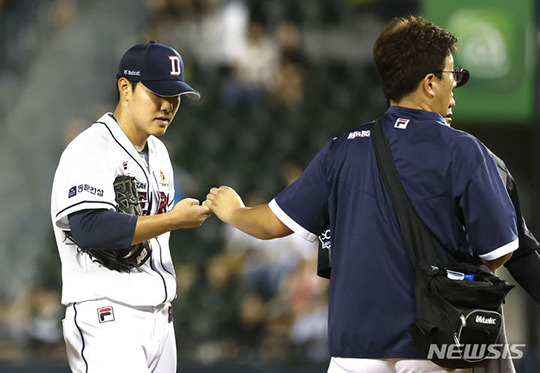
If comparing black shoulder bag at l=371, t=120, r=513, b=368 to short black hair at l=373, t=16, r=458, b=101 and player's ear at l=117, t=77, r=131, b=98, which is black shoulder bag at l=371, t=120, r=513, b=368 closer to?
short black hair at l=373, t=16, r=458, b=101

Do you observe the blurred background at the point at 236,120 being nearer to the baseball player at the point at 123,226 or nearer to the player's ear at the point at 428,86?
the baseball player at the point at 123,226

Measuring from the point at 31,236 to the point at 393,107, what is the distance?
615 centimetres

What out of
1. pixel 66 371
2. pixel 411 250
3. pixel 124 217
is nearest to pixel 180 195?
pixel 66 371

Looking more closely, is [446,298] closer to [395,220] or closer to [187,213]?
[395,220]

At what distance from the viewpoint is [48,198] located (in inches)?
330

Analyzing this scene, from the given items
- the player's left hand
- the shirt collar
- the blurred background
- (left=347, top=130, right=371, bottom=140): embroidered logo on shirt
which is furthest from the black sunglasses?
the blurred background

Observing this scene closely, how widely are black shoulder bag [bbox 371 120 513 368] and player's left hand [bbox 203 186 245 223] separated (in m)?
0.79

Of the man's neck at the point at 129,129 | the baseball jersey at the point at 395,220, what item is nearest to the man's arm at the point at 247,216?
the baseball jersey at the point at 395,220

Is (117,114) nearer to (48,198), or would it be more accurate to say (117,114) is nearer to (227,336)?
(227,336)

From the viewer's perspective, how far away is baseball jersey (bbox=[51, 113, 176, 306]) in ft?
10.0

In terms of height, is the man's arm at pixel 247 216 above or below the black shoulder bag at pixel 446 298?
above

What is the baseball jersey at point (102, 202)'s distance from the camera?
3055 mm

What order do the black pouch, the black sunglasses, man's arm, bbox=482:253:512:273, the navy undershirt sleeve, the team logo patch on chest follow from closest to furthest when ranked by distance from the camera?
the black pouch
man's arm, bbox=482:253:512:273
the black sunglasses
the navy undershirt sleeve
the team logo patch on chest

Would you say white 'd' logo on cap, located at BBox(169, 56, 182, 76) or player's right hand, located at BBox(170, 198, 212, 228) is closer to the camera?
player's right hand, located at BBox(170, 198, 212, 228)
